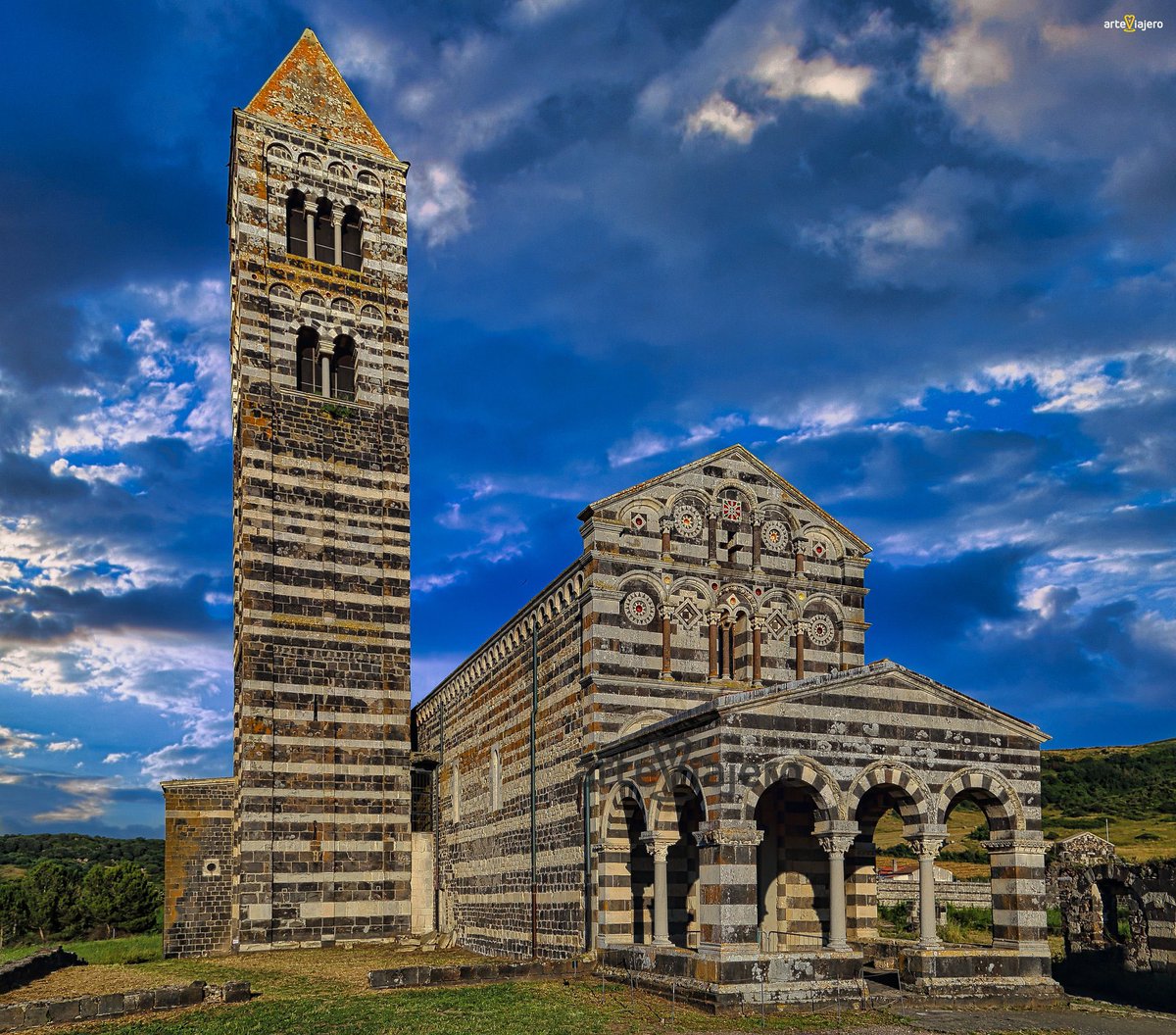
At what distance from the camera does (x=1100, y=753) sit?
98938 mm

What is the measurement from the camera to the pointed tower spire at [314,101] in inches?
1574

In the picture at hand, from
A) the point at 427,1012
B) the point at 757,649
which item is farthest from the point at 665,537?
the point at 427,1012

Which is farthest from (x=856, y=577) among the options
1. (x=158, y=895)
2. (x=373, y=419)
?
(x=158, y=895)

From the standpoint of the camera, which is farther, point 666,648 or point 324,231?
point 324,231

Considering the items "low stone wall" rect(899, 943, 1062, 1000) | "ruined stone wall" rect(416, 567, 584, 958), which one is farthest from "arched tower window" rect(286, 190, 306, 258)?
"low stone wall" rect(899, 943, 1062, 1000)

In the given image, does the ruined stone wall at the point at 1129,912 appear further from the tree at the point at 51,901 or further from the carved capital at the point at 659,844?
the tree at the point at 51,901

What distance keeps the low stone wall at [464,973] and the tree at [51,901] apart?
4467cm

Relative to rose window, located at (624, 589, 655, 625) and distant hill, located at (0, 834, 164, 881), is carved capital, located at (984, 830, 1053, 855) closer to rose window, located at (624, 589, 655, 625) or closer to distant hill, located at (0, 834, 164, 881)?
rose window, located at (624, 589, 655, 625)

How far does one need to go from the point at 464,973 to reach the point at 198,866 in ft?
49.9

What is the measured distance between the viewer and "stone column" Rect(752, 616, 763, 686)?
94.2 ft

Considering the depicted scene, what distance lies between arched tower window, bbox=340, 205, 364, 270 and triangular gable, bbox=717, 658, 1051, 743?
2513cm

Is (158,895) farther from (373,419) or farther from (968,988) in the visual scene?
(968,988)

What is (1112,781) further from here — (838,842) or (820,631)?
(838,842)

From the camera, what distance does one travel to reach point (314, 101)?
41062 mm
